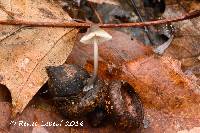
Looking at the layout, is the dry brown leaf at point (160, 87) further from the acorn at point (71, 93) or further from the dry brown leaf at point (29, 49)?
the acorn at point (71, 93)

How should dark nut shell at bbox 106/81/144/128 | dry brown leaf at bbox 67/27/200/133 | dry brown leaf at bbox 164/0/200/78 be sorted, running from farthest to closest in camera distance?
1. dry brown leaf at bbox 164/0/200/78
2. dry brown leaf at bbox 67/27/200/133
3. dark nut shell at bbox 106/81/144/128

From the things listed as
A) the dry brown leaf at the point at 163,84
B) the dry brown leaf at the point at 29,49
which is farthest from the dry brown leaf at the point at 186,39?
the dry brown leaf at the point at 29,49

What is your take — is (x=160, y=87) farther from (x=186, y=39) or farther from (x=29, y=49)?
(x=29, y=49)

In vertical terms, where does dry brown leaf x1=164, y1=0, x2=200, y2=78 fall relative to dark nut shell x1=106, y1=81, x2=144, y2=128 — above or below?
above

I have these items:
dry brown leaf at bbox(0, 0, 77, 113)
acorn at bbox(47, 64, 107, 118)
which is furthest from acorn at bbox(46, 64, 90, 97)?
dry brown leaf at bbox(0, 0, 77, 113)

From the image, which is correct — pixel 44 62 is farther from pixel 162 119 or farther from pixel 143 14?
pixel 143 14

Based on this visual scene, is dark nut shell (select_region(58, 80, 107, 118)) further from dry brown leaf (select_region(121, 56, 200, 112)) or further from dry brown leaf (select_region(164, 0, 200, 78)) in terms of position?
A: dry brown leaf (select_region(164, 0, 200, 78))

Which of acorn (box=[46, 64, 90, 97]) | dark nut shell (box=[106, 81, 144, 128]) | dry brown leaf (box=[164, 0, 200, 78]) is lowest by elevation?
dark nut shell (box=[106, 81, 144, 128])
